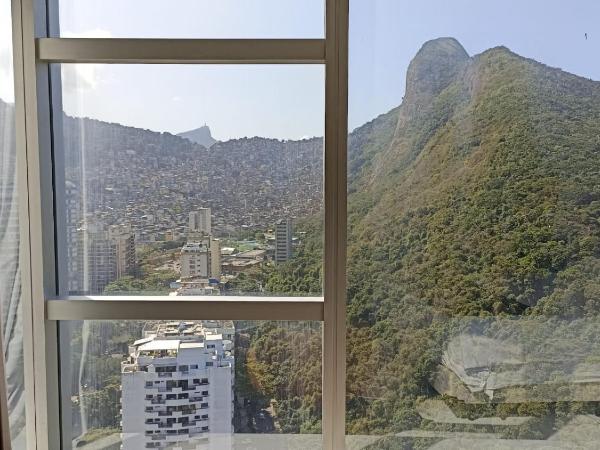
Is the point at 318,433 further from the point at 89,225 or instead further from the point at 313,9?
the point at 313,9

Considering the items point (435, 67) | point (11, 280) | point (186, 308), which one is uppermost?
point (435, 67)

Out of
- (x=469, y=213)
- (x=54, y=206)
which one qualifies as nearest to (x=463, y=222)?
(x=469, y=213)

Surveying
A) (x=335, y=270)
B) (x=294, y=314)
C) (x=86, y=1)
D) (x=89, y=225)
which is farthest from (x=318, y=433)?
(x=86, y=1)

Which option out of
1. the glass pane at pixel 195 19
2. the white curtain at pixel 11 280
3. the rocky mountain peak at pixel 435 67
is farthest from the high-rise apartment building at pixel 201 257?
the rocky mountain peak at pixel 435 67

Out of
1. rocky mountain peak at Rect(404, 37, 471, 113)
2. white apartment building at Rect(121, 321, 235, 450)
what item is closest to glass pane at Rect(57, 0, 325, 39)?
rocky mountain peak at Rect(404, 37, 471, 113)

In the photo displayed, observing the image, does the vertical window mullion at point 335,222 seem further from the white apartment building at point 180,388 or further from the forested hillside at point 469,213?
the white apartment building at point 180,388

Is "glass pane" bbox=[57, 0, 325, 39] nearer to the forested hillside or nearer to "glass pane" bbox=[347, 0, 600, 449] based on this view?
"glass pane" bbox=[347, 0, 600, 449]

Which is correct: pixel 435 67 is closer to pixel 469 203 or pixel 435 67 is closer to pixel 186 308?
pixel 469 203
